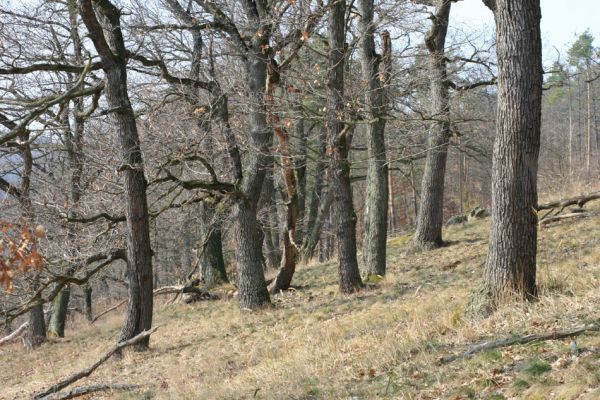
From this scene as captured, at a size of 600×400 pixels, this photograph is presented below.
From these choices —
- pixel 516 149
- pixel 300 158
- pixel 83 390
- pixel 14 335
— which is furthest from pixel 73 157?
pixel 516 149

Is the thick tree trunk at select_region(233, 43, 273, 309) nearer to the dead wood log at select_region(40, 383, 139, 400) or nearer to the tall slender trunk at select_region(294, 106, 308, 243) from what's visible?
the tall slender trunk at select_region(294, 106, 308, 243)

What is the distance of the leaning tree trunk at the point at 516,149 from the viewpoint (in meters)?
6.29

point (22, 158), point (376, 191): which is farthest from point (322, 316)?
point (22, 158)

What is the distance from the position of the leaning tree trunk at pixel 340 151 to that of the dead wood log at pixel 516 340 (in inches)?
228

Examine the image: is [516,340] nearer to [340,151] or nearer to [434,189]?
[340,151]

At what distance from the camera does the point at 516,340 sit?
17.0 ft

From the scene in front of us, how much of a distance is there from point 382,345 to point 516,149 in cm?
253

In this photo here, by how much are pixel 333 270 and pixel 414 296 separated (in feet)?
21.8

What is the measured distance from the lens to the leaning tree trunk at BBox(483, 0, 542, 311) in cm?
629

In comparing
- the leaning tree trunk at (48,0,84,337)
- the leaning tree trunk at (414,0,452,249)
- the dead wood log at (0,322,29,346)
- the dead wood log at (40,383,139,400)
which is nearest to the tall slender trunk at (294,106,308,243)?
the leaning tree trunk at (414,0,452,249)

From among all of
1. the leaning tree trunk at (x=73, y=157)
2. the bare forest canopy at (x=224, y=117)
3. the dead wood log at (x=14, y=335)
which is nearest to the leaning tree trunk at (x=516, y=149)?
the bare forest canopy at (x=224, y=117)

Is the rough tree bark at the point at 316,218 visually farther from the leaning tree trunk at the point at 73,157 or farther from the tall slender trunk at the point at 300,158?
the leaning tree trunk at the point at 73,157

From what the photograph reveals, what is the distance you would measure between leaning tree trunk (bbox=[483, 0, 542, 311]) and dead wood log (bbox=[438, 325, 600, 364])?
3.73 ft

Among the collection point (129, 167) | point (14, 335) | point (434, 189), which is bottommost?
point (14, 335)
